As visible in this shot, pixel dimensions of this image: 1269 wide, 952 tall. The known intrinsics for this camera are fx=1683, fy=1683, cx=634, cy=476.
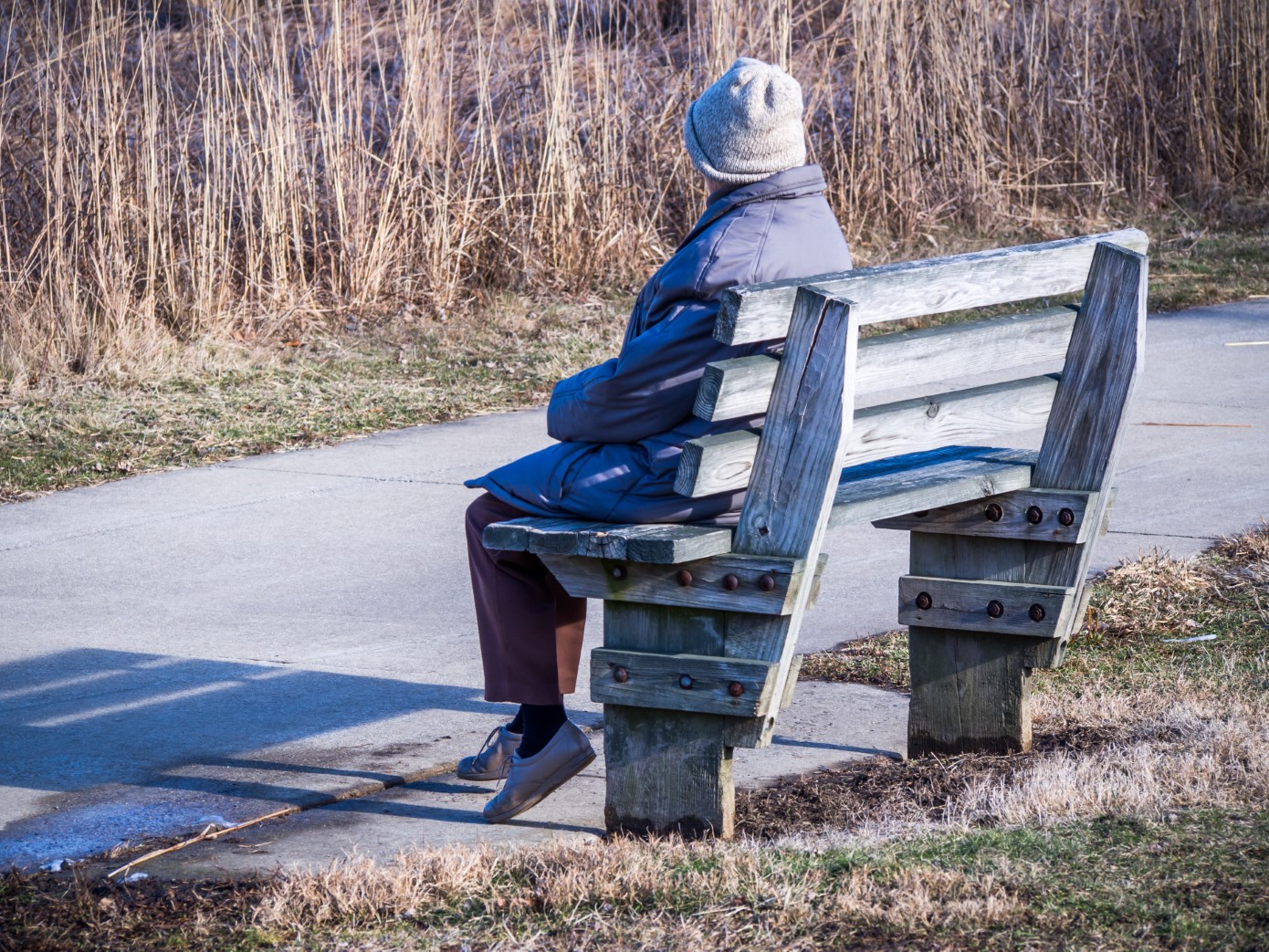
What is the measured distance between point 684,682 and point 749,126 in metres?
1.15

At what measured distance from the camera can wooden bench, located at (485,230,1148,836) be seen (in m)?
3.23

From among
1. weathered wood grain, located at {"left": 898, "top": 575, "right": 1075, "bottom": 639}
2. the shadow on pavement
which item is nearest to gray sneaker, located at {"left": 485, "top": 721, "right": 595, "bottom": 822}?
the shadow on pavement

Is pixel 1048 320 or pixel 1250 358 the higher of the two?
pixel 1048 320

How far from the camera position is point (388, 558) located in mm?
5887

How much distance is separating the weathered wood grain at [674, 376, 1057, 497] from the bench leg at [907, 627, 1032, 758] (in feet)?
1.67

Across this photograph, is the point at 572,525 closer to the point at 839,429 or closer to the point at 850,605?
the point at 839,429

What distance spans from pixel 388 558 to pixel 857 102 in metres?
7.31

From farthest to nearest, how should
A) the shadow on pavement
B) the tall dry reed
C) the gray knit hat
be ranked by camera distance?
1. the tall dry reed
2. the shadow on pavement
3. the gray knit hat

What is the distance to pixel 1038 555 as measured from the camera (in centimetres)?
391

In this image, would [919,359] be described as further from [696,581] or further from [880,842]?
[880,842]

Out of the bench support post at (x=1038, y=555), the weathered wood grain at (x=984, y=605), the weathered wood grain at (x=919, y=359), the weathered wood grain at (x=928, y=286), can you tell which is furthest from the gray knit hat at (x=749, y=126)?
the weathered wood grain at (x=984, y=605)

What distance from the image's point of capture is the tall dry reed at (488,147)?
9.20m

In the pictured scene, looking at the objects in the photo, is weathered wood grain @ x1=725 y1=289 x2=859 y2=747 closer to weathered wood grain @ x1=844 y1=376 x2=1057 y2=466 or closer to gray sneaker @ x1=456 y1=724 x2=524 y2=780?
weathered wood grain @ x1=844 y1=376 x2=1057 y2=466

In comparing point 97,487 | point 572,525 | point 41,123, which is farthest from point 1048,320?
point 41,123
